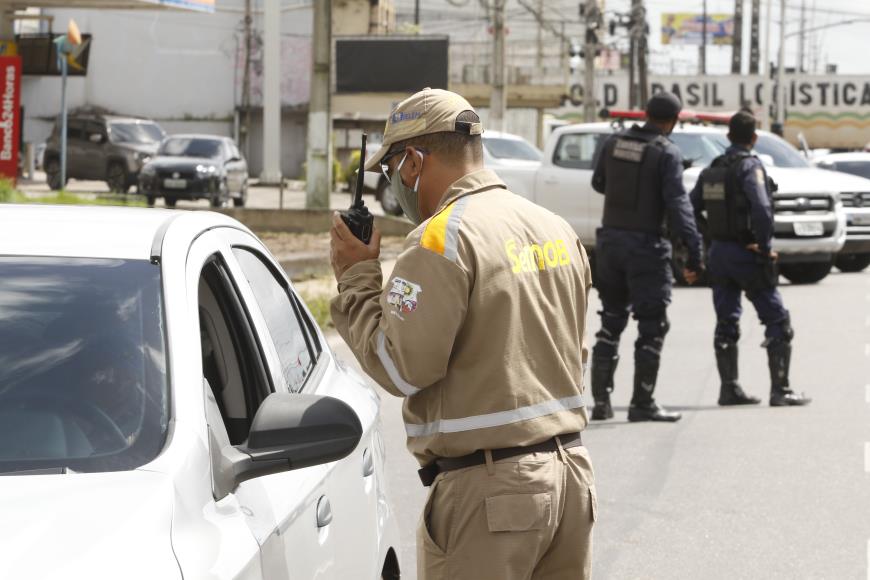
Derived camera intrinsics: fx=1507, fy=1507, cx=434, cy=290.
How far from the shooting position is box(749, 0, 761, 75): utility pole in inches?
3285

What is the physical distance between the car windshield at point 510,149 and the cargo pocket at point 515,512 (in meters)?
20.6

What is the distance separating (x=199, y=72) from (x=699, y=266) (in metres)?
53.1

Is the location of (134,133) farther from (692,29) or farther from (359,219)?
(692,29)

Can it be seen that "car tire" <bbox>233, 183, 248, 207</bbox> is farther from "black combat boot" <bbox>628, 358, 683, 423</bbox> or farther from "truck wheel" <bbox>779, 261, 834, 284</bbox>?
"black combat boot" <bbox>628, 358, 683, 423</bbox>

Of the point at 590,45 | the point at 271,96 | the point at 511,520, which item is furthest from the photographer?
the point at 271,96

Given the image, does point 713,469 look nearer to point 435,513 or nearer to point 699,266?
point 699,266

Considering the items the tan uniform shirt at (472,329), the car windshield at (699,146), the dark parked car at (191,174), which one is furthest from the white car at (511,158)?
the tan uniform shirt at (472,329)

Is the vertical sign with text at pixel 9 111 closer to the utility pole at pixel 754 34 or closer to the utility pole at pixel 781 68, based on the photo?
the utility pole at pixel 781 68

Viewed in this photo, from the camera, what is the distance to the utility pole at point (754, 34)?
83.4m

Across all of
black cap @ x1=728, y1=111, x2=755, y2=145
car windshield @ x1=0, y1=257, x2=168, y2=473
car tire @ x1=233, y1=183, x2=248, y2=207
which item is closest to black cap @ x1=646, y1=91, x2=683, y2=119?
black cap @ x1=728, y1=111, x2=755, y2=145

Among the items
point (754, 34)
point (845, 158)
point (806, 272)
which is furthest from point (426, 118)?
point (754, 34)

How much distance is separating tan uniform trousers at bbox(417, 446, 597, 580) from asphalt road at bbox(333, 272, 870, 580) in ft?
8.81

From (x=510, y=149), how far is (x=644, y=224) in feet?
51.5

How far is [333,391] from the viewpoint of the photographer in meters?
4.23
